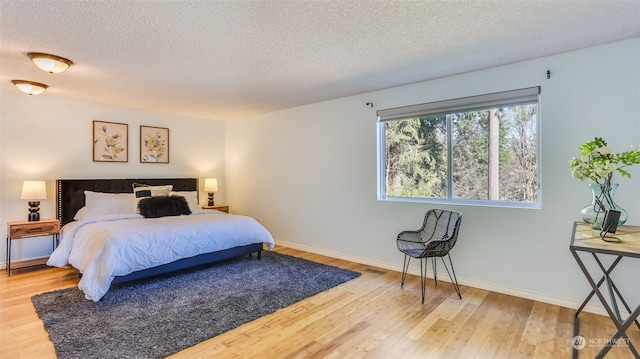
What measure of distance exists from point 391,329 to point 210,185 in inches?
169

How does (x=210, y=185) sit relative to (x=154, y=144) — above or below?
below

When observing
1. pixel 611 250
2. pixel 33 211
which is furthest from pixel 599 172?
pixel 33 211

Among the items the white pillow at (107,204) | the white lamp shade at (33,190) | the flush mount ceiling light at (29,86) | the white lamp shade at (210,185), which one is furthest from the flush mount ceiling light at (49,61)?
the white lamp shade at (210,185)

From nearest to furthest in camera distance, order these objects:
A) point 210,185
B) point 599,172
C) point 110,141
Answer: point 599,172, point 110,141, point 210,185

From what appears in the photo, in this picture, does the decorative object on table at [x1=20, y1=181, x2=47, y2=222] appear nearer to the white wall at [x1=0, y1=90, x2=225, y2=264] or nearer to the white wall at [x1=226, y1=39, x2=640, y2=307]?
the white wall at [x1=0, y1=90, x2=225, y2=264]

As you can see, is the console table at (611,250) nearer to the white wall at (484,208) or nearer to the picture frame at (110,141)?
the white wall at (484,208)

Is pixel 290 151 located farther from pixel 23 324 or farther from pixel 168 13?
pixel 23 324

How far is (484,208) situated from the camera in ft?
11.0

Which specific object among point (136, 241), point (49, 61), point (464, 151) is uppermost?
point (49, 61)

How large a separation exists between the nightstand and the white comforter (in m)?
0.13

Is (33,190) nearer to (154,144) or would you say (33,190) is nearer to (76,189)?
(76,189)

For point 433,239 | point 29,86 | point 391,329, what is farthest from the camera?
point 29,86

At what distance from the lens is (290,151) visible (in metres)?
5.23

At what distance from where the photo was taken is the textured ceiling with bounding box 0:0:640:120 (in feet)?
6.89
